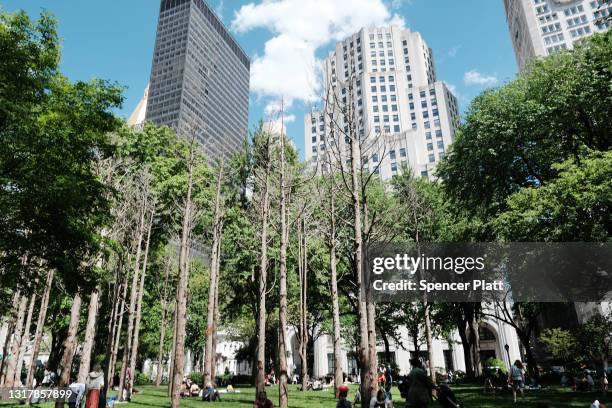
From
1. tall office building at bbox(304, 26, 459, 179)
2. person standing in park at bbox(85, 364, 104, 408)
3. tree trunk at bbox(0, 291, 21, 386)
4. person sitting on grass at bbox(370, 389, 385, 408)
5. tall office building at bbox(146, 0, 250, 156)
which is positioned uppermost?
tall office building at bbox(146, 0, 250, 156)

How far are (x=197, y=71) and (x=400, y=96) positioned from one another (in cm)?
8190

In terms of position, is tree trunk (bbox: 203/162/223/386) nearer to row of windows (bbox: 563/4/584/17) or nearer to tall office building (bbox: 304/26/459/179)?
tall office building (bbox: 304/26/459/179)

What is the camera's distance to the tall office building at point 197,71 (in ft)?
443

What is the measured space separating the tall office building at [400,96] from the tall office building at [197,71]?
45108mm

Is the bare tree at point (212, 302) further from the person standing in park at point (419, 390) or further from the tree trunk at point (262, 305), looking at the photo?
the person standing in park at point (419, 390)

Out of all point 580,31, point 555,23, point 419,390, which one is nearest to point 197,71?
point 555,23

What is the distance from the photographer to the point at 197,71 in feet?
497

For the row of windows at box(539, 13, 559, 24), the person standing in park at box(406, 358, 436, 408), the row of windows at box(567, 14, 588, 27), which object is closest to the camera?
the person standing in park at box(406, 358, 436, 408)

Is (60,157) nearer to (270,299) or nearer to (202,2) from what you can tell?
(270,299)

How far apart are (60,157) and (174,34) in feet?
528

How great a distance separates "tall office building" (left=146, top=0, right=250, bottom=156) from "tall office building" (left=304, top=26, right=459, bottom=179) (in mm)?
45108

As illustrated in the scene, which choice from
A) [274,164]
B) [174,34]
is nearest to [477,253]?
[274,164]

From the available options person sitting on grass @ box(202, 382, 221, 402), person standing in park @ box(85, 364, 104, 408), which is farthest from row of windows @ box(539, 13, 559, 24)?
person standing in park @ box(85, 364, 104, 408)

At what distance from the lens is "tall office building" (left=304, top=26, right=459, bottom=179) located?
322ft
